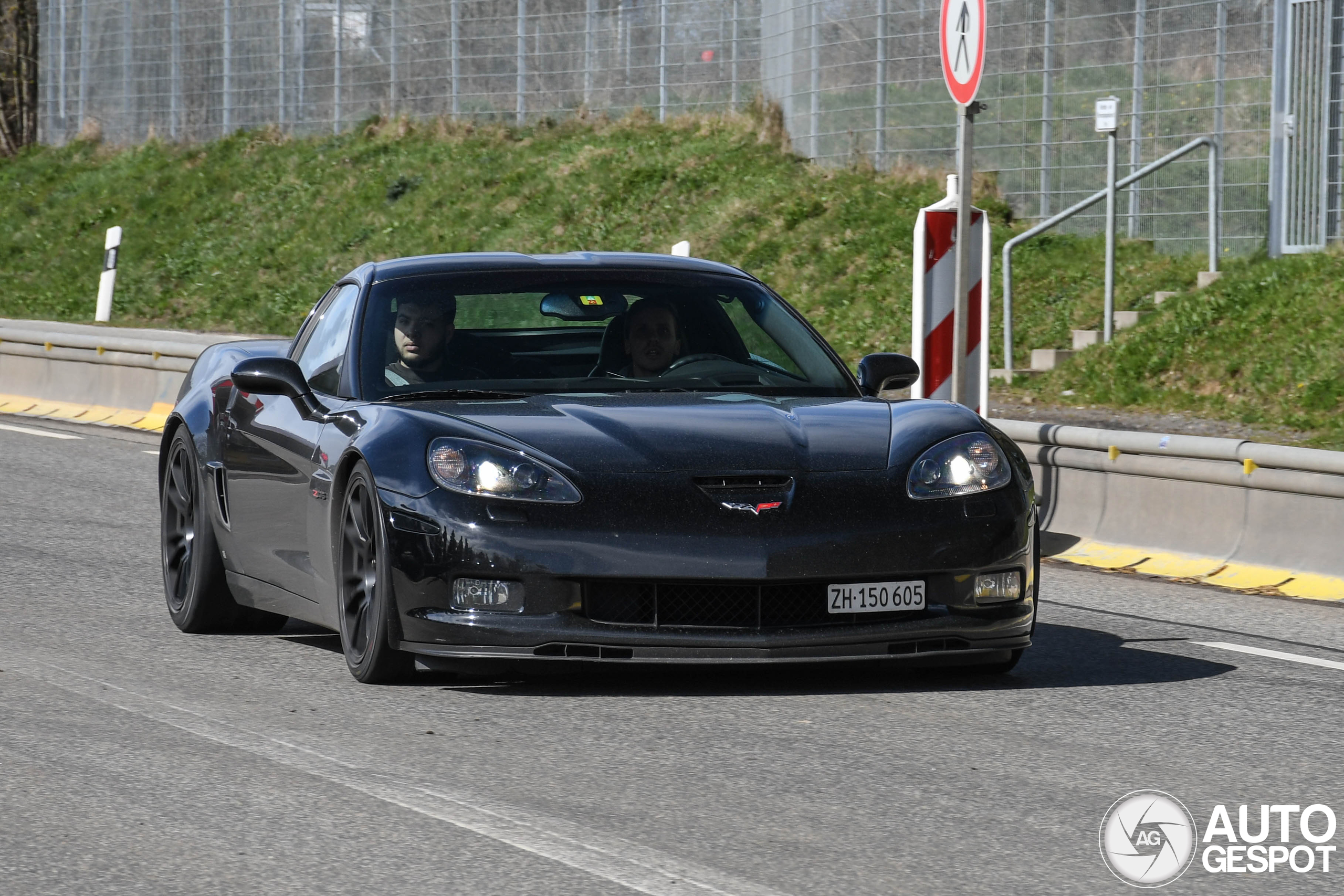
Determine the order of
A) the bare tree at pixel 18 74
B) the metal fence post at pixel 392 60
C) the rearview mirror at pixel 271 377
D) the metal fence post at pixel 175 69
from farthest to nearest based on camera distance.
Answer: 1. the bare tree at pixel 18 74
2. the metal fence post at pixel 175 69
3. the metal fence post at pixel 392 60
4. the rearview mirror at pixel 271 377

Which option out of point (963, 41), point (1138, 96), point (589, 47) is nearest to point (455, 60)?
point (589, 47)

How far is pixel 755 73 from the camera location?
2802 cm

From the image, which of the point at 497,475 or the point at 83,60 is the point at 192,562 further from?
the point at 83,60

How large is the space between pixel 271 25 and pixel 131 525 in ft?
85.4

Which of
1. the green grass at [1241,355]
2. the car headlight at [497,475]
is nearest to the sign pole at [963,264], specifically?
the green grass at [1241,355]

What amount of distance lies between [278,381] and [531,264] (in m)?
1.04

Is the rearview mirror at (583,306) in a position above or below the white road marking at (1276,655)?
above

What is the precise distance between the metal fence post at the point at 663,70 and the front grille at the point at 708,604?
76.2 feet

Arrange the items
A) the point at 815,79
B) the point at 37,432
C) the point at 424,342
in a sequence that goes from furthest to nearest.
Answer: the point at 815,79
the point at 37,432
the point at 424,342

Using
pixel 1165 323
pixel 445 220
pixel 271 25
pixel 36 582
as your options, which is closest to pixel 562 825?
pixel 36 582

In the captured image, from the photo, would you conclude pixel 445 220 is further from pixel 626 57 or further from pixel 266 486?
pixel 266 486

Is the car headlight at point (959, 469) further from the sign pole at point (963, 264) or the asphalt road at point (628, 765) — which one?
the sign pole at point (963, 264)

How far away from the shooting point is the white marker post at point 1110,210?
18.8 m

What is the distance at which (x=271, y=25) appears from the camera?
1444 inches
